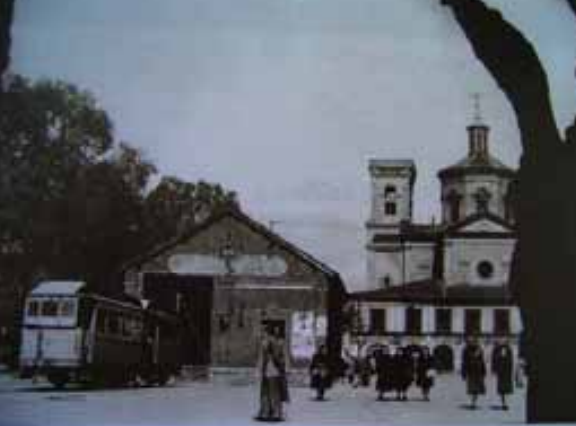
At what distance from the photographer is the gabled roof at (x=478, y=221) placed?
290 inches

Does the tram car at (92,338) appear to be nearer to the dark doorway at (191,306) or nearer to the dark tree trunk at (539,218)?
the dark doorway at (191,306)

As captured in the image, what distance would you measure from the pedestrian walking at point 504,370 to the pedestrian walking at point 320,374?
0.71 metres

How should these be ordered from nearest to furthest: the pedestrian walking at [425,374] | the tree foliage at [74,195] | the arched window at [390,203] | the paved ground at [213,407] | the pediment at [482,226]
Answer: the paved ground at [213,407]
the tree foliage at [74,195]
the arched window at [390,203]
the pedestrian walking at [425,374]
the pediment at [482,226]

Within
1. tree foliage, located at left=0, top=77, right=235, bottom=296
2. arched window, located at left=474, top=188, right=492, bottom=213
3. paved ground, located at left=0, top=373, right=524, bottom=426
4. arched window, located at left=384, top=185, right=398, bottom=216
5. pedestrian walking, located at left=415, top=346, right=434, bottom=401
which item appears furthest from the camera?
arched window, located at left=474, top=188, right=492, bottom=213

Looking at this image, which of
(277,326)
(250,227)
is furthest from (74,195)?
(277,326)

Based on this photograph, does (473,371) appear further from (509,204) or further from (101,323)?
(101,323)

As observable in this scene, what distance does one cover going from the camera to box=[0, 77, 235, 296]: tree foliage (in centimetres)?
709

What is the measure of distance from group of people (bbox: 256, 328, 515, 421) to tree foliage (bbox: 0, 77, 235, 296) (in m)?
0.70

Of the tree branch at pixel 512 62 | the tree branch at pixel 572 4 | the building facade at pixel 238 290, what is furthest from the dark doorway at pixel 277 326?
the tree branch at pixel 572 4

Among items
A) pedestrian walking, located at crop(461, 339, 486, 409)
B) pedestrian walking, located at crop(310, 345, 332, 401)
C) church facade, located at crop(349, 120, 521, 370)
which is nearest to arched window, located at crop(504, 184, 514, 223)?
church facade, located at crop(349, 120, 521, 370)

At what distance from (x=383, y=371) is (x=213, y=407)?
838 mm

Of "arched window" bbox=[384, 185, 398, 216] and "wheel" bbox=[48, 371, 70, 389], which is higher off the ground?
"arched window" bbox=[384, 185, 398, 216]

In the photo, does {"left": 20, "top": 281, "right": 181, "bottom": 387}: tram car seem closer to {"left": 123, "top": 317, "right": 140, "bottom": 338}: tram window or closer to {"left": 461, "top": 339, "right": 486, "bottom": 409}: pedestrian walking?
{"left": 123, "top": 317, "right": 140, "bottom": 338}: tram window

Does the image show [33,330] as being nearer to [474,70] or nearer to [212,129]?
[212,129]
